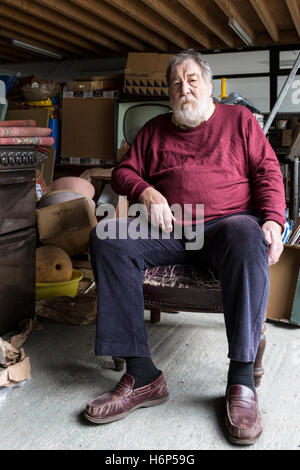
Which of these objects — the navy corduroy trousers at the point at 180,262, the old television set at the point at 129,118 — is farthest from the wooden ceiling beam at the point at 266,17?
the navy corduroy trousers at the point at 180,262

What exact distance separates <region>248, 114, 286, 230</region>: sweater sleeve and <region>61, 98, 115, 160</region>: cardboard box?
12.0 ft

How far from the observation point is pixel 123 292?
1479mm

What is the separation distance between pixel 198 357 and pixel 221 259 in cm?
66

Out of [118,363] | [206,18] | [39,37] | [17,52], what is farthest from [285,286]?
[17,52]

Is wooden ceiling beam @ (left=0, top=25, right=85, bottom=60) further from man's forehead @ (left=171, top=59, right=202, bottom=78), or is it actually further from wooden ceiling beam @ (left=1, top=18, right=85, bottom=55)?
man's forehead @ (left=171, top=59, right=202, bottom=78)

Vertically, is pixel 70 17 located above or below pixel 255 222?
above

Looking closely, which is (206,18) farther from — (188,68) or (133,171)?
(133,171)

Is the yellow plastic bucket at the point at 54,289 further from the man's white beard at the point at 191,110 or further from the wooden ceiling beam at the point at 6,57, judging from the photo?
the wooden ceiling beam at the point at 6,57

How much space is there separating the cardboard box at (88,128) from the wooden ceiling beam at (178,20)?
3.44 ft

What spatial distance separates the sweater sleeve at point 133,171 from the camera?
5.61 ft
